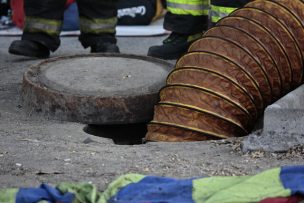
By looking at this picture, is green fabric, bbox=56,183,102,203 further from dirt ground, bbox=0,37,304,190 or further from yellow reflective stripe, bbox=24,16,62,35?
yellow reflective stripe, bbox=24,16,62,35

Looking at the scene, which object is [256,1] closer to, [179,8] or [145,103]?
[145,103]

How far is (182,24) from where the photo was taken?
4.56 m

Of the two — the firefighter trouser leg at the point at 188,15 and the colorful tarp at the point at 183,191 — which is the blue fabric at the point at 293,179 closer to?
the colorful tarp at the point at 183,191

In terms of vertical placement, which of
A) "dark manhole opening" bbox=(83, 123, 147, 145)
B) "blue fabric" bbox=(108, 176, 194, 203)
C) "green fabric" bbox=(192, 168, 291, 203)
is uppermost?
"green fabric" bbox=(192, 168, 291, 203)

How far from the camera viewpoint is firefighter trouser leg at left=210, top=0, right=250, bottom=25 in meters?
3.95

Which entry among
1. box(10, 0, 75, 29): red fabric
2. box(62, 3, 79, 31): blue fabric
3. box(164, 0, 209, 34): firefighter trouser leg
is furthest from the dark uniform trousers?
box(10, 0, 75, 29): red fabric

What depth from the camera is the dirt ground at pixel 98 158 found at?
7.86 feet

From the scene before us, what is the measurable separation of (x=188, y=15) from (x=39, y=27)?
1.04 meters

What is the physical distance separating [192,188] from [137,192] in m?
0.19

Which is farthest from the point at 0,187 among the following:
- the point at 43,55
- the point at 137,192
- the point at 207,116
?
the point at 43,55

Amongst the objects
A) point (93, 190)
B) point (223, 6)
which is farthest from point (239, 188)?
point (223, 6)

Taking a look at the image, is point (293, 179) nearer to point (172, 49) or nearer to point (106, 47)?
point (106, 47)

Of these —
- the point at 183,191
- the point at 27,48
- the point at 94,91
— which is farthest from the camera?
the point at 27,48

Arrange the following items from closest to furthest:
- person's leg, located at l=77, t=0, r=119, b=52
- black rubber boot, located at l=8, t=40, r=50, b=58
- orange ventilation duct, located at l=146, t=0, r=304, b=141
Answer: orange ventilation duct, located at l=146, t=0, r=304, b=141, black rubber boot, located at l=8, t=40, r=50, b=58, person's leg, located at l=77, t=0, r=119, b=52
